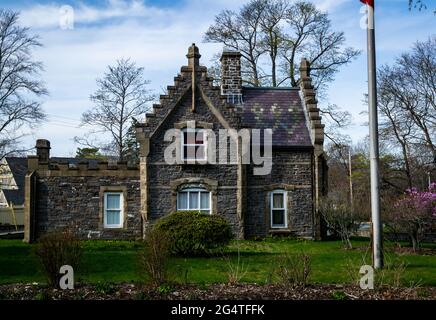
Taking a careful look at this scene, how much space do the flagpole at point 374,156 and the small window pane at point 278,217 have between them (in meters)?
13.6

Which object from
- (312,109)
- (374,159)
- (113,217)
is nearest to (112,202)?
(113,217)

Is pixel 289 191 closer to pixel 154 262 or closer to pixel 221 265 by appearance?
pixel 221 265

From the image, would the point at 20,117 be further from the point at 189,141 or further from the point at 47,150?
the point at 189,141

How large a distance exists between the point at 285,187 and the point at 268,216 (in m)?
1.62

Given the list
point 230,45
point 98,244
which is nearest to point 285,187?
point 98,244

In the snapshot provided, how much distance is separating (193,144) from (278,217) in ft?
17.8

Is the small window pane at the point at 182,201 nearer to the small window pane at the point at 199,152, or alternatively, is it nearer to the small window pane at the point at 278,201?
the small window pane at the point at 199,152

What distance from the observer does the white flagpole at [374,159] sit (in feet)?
40.9

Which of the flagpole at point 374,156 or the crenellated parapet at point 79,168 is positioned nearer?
the flagpole at point 374,156

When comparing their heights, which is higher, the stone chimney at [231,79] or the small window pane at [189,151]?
the stone chimney at [231,79]

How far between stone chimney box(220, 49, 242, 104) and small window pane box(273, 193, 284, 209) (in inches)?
214


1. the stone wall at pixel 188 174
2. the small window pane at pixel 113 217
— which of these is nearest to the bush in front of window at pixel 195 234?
the stone wall at pixel 188 174

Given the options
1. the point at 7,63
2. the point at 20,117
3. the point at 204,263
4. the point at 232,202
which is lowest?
the point at 204,263

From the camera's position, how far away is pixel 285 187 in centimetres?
2644
